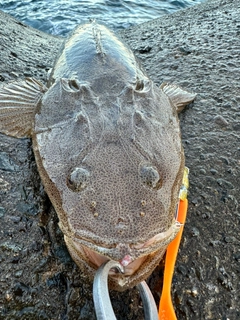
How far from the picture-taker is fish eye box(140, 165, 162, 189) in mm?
2191

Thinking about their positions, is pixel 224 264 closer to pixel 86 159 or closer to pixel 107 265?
pixel 107 265

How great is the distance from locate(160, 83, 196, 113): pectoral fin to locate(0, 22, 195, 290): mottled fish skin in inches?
17.1

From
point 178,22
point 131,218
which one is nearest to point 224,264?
point 131,218

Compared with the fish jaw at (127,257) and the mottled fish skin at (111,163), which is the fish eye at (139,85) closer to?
the mottled fish skin at (111,163)

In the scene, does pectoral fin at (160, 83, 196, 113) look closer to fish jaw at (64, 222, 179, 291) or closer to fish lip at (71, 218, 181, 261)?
fish jaw at (64, 222, 179, 291)

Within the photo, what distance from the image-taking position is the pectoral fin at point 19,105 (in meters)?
3.30

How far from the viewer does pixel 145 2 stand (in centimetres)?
1054

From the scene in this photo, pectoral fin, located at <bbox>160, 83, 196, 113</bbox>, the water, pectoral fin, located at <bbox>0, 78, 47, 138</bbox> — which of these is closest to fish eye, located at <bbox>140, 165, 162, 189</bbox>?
pectoral fin, located at <bbox>0, 78, 47, 138</bbox>

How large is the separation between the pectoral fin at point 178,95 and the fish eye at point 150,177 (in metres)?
1.62

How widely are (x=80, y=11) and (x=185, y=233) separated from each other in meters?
8.22

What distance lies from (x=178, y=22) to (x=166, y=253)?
543 centimetres

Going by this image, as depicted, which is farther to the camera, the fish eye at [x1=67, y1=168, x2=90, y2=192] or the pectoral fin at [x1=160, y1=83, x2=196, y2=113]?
the pectoral fin at [x1=160, y1=83, x2=196, y2=113]

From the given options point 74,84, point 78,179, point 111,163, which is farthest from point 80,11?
point 78,179

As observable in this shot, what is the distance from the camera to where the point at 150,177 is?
→ 7.25 ft
